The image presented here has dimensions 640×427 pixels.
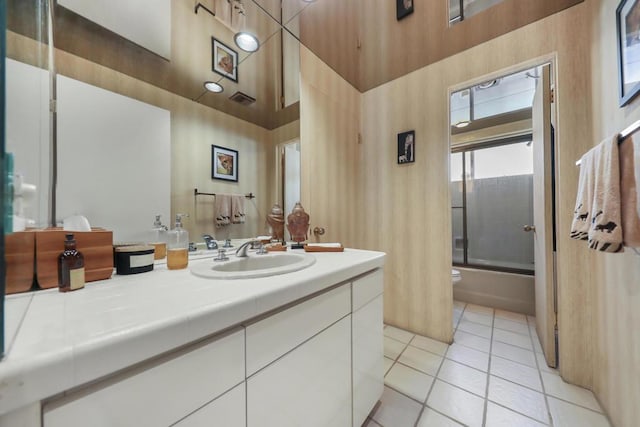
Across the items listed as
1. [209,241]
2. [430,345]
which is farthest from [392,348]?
[209,241]

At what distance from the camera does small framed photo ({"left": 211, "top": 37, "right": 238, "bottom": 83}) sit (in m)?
1.24

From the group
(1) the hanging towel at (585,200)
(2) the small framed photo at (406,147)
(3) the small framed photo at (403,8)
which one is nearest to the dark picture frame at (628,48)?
(1) the hanging towel at (585,200)

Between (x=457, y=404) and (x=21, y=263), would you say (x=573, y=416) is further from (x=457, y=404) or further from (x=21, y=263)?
(x=21, y=263)

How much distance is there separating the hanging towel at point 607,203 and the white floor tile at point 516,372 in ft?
3.54

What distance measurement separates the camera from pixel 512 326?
83.8 inches

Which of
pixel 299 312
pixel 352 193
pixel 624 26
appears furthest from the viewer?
pixel 352 193

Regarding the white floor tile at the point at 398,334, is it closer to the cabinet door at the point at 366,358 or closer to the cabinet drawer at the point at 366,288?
the cabinet door at the point at 366,358

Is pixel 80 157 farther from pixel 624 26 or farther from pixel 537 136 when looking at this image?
pixel 537 136

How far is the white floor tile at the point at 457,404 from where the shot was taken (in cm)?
118

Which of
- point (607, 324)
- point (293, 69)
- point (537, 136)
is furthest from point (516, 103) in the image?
point (293, 69)

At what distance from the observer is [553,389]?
1.35 m

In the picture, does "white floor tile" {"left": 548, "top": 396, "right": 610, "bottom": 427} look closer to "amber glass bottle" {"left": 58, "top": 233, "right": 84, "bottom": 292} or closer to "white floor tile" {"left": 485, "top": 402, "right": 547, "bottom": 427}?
"white floor tile" {"left": 485, "top": 402, "right": 547, "bottom": 427}

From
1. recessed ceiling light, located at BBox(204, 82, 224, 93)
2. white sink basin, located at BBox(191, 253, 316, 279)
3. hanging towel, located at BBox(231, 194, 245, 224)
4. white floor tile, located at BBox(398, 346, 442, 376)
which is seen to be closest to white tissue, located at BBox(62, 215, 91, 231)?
white sink basin, located at BBox(191, 253, 316, 279)

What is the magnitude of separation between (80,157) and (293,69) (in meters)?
1.35
